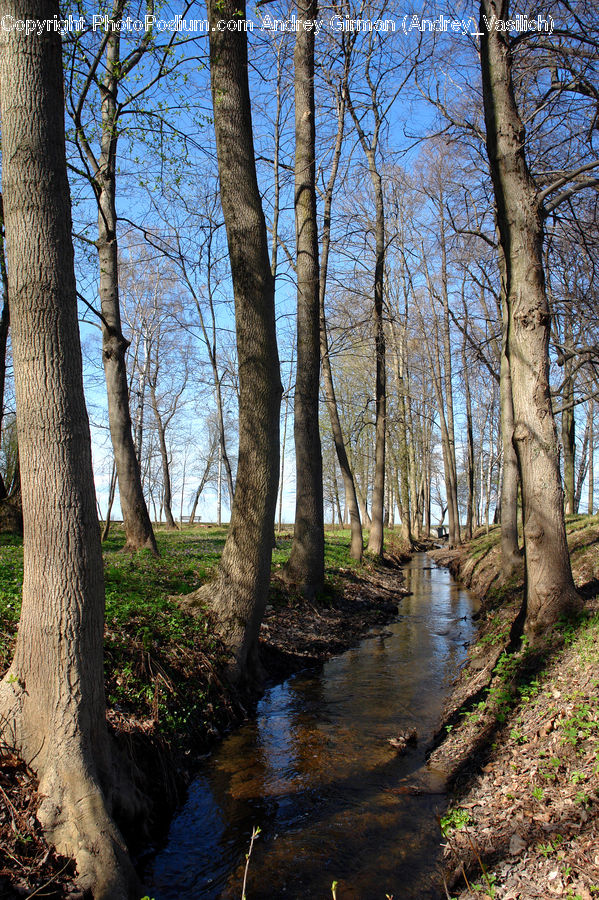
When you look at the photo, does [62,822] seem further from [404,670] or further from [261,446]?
[404,670]

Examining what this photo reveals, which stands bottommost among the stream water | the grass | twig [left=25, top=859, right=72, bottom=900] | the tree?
the stream water

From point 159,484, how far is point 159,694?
163 ft

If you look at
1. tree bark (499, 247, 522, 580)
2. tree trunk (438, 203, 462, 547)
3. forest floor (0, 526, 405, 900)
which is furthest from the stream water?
tree trunk (438, 203, 462, 547)

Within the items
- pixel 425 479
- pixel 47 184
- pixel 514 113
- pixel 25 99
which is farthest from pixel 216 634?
pixel 425 479

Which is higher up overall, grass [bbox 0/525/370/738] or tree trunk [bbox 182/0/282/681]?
tree trunk [bbox 182/0/282/681]

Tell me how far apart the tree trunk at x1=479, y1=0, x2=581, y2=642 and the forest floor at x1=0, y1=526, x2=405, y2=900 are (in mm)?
3492

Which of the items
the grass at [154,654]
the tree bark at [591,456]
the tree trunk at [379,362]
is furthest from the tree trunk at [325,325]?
the tree bark at [591,456]

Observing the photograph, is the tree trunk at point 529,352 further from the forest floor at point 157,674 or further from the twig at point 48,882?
the twig at point 48,882

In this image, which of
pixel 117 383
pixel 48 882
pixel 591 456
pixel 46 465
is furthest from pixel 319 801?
pixel 591 456

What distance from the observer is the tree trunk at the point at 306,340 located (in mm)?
11141

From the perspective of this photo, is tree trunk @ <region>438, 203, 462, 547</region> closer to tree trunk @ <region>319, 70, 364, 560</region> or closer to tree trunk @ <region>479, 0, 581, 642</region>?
tree trunk @ <region>319, 70, 364, 560</region>

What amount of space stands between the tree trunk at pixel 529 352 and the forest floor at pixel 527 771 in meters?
0.47

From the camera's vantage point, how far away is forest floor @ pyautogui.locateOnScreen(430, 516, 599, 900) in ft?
10.5

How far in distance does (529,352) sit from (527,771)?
423 centimetres
